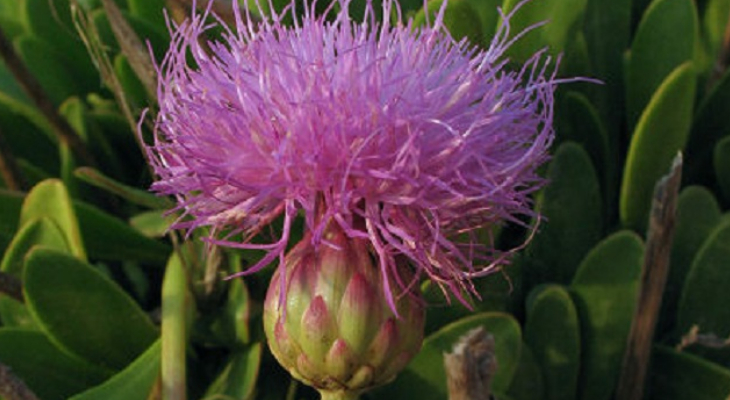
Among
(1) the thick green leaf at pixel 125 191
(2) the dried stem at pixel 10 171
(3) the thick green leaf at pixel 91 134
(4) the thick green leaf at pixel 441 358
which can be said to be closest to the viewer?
(4) the thick green leaf at pixel 441 358

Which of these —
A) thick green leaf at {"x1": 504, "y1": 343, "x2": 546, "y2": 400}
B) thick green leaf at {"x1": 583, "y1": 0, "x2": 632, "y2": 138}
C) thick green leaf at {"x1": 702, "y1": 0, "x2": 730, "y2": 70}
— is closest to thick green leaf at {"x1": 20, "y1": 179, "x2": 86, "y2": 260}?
thick green leaf at {"x1": 504, "y1": 343, "x2": 546, "y2": 400}

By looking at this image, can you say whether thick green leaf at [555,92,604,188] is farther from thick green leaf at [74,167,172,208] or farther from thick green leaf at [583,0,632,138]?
thick green leaf at [74,167,172,208]

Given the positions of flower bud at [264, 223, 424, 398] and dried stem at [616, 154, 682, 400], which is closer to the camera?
flower bud at [264, 223, 424, 398]

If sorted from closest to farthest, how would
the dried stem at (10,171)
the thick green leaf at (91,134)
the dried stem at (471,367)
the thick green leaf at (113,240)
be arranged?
1. the dried stem at (471,367)
2. the thick green leaf at (113,240)
3. the dried stem at (10,171)
4. the thick green leaf at (91,134)

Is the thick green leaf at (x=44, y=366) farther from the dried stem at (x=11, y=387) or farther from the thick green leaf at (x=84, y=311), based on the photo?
the dried stem at (x=11, y=387)

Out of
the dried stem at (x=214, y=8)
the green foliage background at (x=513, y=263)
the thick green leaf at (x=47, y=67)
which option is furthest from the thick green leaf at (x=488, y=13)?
the thick green leaf at (x=47, y=67)

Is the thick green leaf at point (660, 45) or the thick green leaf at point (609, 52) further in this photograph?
the thick green leaf at point (609, 52)
